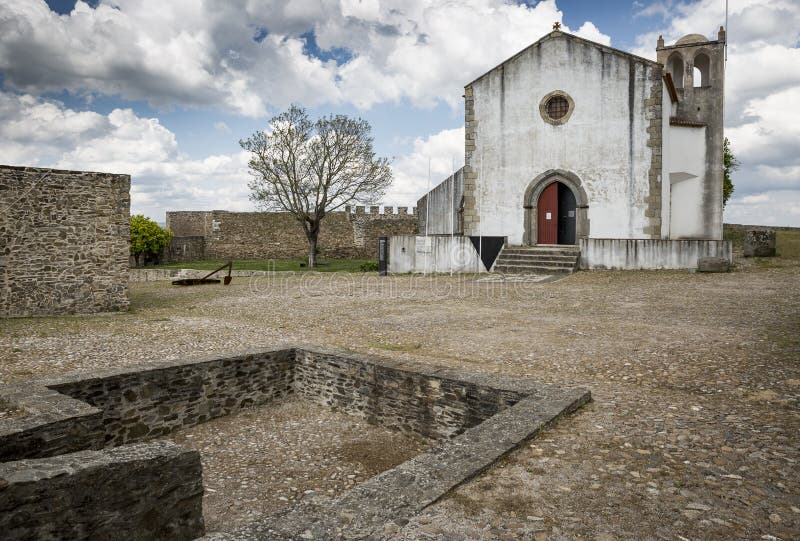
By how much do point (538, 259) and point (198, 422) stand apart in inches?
529

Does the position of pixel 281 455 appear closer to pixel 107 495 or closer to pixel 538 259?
pixel 107 495

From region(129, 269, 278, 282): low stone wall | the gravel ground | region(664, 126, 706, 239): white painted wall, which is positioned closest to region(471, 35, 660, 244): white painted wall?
region(664, 126, 706, 239): white painted wall

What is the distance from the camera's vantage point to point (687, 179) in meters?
22.0

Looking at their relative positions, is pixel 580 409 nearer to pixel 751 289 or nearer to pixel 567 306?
pixel 567 306

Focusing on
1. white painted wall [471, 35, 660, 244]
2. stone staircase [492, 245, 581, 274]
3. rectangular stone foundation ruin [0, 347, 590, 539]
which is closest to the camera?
rectangular stone foundation ruin [0, 347, 590, 539]

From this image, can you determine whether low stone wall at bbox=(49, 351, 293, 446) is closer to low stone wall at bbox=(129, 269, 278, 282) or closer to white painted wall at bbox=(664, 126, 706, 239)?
low stone wall at bbox=(129, 269, 278, 282)

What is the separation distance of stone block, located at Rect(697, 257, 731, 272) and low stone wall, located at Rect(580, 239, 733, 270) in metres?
0.45

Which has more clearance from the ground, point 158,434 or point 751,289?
point 751,289

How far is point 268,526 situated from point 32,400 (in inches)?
138

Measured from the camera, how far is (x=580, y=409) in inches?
184

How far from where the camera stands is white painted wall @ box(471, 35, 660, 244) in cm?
1827

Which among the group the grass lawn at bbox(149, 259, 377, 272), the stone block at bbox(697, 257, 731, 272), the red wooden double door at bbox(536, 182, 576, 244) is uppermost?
the red wooden double door at bbox(536, 182, 576, 244)

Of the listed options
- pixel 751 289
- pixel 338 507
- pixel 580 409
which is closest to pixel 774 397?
pixel 580 409

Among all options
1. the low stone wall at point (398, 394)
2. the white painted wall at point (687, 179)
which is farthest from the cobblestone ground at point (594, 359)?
the white painted wall at point (687, 179)
